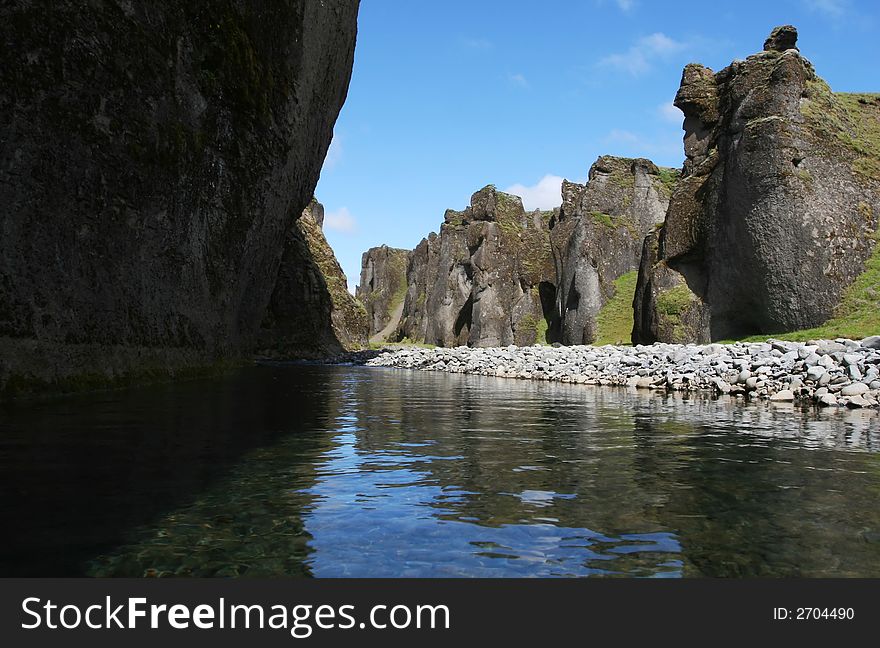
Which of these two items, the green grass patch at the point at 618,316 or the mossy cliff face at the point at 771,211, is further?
the green grass patch at the point at 618,316

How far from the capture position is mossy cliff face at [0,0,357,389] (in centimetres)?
1089

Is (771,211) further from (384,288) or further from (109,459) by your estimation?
(384,288)

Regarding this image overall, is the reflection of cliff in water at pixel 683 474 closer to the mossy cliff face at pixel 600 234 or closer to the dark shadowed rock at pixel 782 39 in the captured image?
the dark shadowed rock at pixel 782 39

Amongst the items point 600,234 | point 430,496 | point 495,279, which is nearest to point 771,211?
point 600,234

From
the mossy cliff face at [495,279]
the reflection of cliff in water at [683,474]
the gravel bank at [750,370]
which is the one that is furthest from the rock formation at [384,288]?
the reflection of cliff in water at [683,474]

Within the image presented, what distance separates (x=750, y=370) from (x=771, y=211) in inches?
585

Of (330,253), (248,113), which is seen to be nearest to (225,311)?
(248,113)

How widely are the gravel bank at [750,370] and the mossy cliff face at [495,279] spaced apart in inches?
1393

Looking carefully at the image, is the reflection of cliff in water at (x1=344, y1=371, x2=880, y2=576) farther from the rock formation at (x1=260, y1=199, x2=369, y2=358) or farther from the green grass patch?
the rock formation at (x1=260, y1=199, x2=369, y2=358)

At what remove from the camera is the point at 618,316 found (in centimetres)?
4769

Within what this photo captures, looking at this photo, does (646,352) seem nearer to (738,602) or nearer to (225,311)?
(225,311)

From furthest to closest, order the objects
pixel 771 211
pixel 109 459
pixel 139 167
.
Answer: pixel 771 211 < pixel 139 167 < pixel 109 459

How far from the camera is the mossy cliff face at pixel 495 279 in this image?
63.8 metres

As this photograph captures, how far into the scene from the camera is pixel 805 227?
27.5 m
